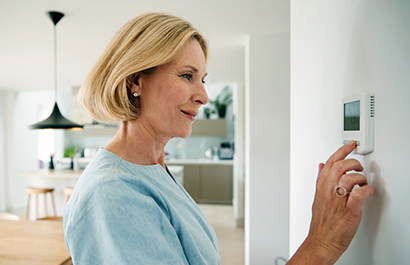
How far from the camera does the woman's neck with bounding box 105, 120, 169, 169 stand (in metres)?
0.73

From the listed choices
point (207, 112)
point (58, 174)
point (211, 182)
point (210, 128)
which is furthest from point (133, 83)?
point (207, 112)

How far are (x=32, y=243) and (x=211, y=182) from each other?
4272 millimetres

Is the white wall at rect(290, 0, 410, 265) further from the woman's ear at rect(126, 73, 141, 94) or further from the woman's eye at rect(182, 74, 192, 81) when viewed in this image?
the woman's ear at rect(126, 73, 141, 94)

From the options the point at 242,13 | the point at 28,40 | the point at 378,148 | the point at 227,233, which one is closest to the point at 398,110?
the point at 378,148

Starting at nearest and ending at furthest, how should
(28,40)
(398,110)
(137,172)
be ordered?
(398,110) < (137,172) < (28,40)

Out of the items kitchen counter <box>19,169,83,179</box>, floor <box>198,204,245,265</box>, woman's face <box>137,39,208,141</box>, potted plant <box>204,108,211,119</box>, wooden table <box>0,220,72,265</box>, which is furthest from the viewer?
potted plant <box>204,108,211,119</box>

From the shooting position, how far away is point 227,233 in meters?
4.52

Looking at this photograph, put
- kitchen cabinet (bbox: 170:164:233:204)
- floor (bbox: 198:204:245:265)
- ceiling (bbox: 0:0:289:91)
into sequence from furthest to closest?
kitchen cabinet (bbox: 170:164:233:204)
floor (bbox: 198:204:245:265)
ceiling (bbox: 0:0:289:91)

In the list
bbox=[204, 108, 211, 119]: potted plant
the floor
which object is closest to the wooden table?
the floor

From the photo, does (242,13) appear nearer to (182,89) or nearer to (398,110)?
(182,89)

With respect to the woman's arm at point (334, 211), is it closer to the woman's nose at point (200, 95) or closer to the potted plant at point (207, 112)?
the woman's nose at point (200, 95)

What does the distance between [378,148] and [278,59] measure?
2365 mm

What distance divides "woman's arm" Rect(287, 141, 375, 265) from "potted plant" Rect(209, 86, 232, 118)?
587 cm

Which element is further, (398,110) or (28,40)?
(28,40)
